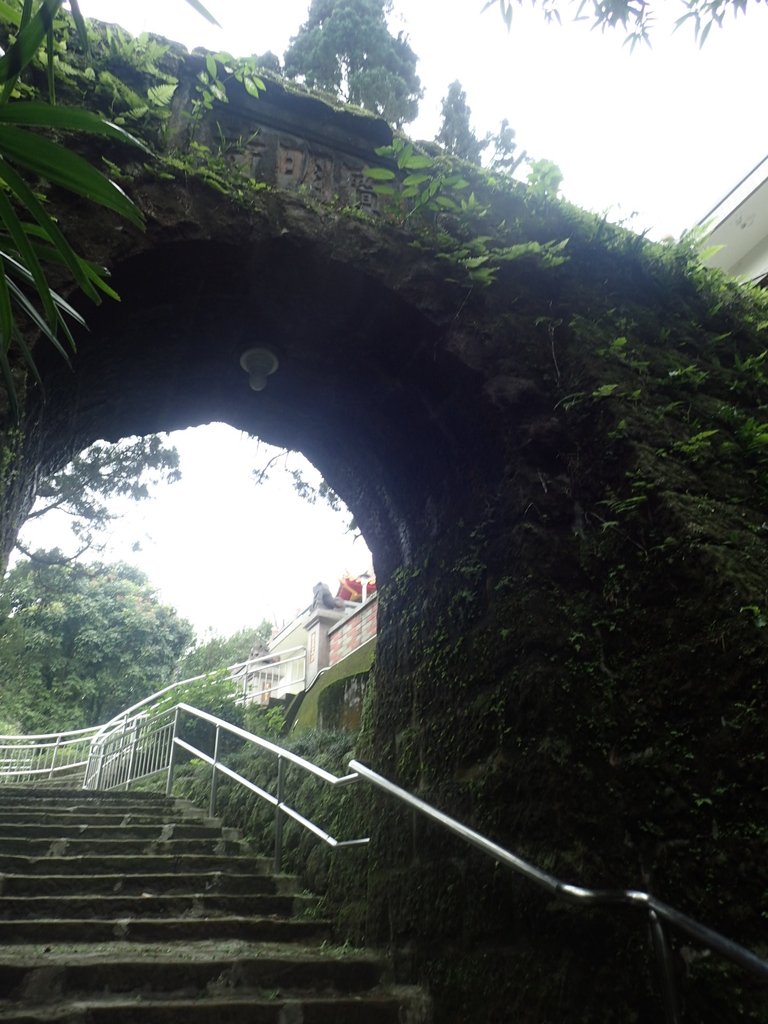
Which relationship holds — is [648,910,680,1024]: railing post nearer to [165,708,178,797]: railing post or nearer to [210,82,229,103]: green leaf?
[210,82,229,103]: green leaf

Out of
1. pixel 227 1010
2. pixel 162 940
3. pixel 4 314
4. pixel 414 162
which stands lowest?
pixel 227 1010

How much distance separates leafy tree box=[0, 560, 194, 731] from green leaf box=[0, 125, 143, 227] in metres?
13.4

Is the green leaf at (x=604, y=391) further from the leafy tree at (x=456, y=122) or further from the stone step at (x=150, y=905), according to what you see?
the leafy tree at (x=456, y=122)

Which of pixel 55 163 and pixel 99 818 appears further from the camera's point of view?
pixel 99 818

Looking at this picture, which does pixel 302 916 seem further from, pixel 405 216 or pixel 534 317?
pixel 405 216

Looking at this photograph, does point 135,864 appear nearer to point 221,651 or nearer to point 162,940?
point 162,940

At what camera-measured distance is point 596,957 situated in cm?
196

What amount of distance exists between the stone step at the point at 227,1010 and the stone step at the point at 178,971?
8 cm

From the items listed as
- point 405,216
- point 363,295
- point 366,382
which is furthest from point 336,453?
point 405,216

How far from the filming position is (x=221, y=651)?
2258 centimetres

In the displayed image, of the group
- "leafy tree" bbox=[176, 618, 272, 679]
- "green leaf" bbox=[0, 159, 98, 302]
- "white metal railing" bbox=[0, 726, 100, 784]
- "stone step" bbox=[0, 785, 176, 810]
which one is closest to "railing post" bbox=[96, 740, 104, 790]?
"white metal railing" bbox=[0, 726, 100, 784]

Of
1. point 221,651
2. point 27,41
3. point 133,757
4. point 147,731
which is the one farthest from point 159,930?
point 221,651

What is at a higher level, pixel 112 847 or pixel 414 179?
pixel 414 179

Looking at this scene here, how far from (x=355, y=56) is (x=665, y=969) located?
387 inches
